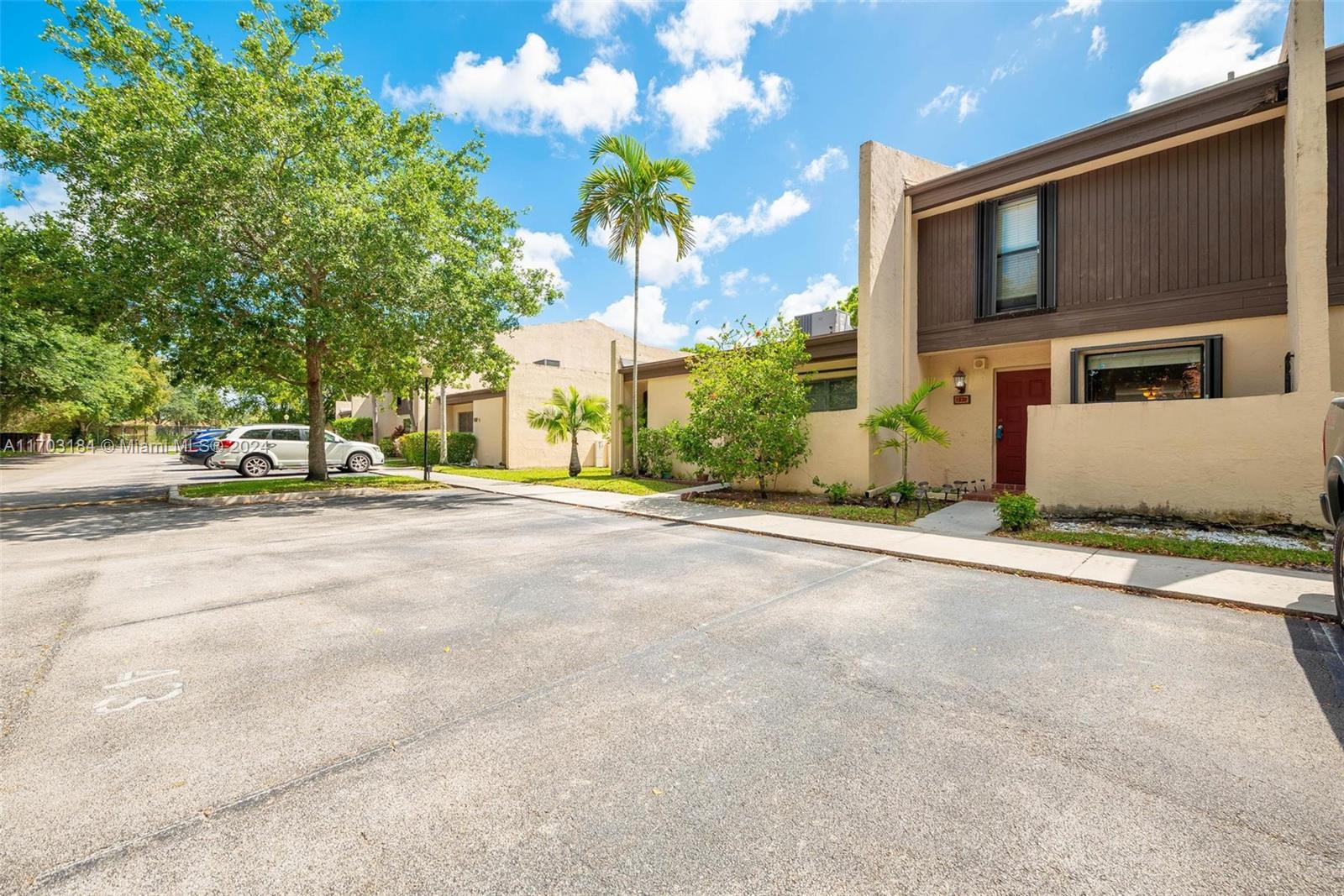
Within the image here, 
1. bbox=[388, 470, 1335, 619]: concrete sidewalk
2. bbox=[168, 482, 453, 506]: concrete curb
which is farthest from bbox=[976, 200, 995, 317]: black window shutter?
bbox=[168, 482, 453, 506]: concrete curb

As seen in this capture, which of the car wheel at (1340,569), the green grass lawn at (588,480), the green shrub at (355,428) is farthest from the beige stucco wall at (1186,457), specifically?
the green shrub at (355,428)

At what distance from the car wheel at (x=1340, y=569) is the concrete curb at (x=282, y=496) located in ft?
48.7

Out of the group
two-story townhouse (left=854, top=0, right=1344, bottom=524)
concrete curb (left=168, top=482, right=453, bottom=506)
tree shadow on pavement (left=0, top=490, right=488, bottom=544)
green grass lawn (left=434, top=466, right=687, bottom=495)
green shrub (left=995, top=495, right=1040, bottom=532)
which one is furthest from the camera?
green grass lawn (left=434, top=466, right=687, bottom=495)

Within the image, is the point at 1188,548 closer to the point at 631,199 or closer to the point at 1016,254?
the point at 1016,254

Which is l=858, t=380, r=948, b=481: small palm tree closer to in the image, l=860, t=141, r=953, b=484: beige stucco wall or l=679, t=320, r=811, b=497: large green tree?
l=860, t=141, r=953, b=484: beige stucco wall

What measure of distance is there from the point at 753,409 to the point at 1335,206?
8528 mm

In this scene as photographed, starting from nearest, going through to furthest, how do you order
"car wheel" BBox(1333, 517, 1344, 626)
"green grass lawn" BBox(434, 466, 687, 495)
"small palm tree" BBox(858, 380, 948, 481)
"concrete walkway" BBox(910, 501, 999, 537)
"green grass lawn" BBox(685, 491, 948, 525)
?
"car wheel" BBox(1333, 517, 1344, 626), "concrete walkway" BBox(910, 501, 999, 537), "green grass lawn" BBox(685, 491, 948, 525), "small palm tree" BBox(858, 380, 948, 481), "green grass lawn" BBox(434, 466, 687, 495)

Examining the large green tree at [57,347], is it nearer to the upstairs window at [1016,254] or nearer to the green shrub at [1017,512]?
the green shrub at [1017,512]

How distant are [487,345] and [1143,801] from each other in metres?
13.6

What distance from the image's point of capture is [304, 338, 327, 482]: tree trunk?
13477 mm

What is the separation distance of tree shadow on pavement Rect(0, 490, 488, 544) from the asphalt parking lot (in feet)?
14.2

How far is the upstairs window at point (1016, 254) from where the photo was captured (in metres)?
9.92

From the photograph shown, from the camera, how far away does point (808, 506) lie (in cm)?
1030

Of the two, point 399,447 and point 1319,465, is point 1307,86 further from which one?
point 399,447
